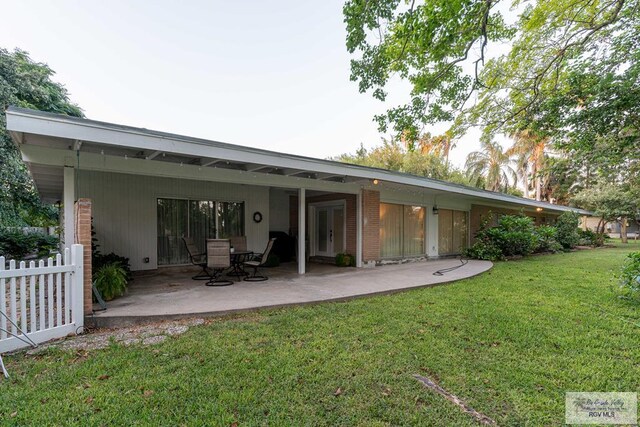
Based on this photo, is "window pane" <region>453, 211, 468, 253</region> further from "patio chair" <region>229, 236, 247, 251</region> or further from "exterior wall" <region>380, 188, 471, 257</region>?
"patio chair" <region>229, 236, 247, 251</region>

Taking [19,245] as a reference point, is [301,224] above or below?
above

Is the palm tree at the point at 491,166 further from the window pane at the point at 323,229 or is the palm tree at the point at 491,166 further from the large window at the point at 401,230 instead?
the window pane at the point at 323,229

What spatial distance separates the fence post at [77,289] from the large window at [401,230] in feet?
25.9

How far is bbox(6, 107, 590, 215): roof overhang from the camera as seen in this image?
3.76 m

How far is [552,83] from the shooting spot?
8.20 metres

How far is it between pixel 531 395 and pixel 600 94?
7271 millimetres

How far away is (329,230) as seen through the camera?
Answer: 1021 cm

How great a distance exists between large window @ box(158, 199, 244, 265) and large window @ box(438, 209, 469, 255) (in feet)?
25.8

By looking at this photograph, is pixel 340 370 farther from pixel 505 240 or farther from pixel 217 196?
pixel 505 240

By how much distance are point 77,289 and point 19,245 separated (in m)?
12.2

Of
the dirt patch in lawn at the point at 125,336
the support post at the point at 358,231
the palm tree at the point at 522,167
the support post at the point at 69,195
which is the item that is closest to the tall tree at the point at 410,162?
the palm tree at the point at 522,167

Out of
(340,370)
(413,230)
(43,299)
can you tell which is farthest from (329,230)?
(43,299)

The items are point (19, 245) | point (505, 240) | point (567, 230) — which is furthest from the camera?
point (567, 230)

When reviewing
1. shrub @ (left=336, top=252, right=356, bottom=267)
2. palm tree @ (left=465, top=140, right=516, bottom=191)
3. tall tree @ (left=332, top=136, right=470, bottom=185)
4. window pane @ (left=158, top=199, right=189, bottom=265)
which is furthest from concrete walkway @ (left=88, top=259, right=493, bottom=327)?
palm tree @ (left=465, top=140, right=516, bottom=191)
